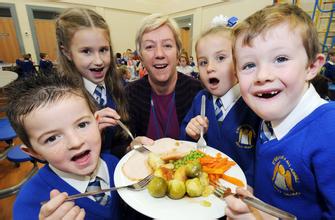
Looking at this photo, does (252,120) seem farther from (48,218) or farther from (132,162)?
(48,218)

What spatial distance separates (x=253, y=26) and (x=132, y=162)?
0.95 metres

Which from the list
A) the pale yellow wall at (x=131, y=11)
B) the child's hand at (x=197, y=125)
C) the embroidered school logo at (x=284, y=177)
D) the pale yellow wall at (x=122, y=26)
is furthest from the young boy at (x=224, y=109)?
the pale yellow wall at (x=122, y=26)

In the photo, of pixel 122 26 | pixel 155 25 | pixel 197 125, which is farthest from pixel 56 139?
pixel 122 26

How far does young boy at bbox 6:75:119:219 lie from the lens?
A: 84cm

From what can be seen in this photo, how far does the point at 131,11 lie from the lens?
42.0 feet

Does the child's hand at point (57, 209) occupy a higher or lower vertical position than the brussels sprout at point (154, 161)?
higher

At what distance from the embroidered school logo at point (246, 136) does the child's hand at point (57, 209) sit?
3.25 feet

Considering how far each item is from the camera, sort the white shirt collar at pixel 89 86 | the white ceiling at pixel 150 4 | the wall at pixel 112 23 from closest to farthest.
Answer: the white shirt collar at pixel 89 86
the wall at pixel 112 23
the white ceiling at pixel 150 4

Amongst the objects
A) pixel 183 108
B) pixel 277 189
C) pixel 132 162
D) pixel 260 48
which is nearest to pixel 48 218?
pixel 132 162

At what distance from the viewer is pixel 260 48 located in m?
0.82

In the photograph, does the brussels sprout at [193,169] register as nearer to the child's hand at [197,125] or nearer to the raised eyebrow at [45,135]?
the child's hand at [197,125]

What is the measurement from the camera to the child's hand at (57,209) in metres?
0.71

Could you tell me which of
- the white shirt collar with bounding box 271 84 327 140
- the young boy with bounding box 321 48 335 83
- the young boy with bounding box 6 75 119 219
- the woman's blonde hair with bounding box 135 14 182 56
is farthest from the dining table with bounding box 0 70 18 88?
the young boy with bounding box 321 48 335 83

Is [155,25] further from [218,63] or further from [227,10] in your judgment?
[227,10]
